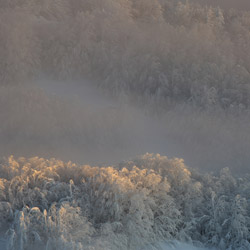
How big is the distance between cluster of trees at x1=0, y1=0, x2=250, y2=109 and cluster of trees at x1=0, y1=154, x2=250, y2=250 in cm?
584

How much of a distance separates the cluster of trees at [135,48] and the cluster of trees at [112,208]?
584 centimetres

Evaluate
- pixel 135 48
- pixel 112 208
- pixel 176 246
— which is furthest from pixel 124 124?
pixel 176 246

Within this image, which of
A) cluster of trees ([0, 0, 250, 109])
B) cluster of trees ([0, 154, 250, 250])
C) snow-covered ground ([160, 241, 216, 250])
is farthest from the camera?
cluster of trees ([0, 0, 250, 109])

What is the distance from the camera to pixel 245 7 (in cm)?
1534

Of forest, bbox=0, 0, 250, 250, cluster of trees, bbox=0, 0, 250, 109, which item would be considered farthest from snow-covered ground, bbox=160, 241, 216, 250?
cluster of trees, bbox=0, 0, 250, 109

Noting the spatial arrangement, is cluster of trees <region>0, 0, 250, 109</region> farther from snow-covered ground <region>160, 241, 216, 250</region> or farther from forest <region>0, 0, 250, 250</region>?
snow-covered ground <region>160, 241, 216, 250</region>

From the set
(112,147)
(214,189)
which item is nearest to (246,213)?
(214,189)

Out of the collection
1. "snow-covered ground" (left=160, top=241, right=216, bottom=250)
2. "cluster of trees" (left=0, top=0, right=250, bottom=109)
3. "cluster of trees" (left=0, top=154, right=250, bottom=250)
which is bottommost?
"snow-covered ground" (left=160, top=241, right=216, bottom=250)

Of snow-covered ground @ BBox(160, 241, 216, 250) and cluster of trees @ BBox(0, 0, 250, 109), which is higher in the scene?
cluster of trees @ BBox(0, 0, 250, 109)

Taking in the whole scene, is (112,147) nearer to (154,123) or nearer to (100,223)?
(154,123)

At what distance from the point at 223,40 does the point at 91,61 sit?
484 centimetres

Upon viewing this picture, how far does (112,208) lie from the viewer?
5.39m

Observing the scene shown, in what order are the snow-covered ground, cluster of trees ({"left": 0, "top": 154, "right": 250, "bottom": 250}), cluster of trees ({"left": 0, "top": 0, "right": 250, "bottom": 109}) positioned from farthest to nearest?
1. cluster of trees ({"left": 0, "top": 0, "right": 250, "bottom": 109})
2. the snow-covered ground
3. cluster of trees ({"left": 0, "top": 154, "right": 250, "bottom": 250})

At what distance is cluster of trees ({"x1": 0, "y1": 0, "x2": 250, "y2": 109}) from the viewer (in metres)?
12.0
